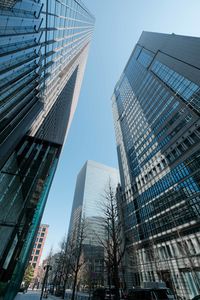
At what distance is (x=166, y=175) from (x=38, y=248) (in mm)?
A: 78561

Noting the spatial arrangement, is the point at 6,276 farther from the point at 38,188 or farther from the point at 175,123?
the point at 175,123

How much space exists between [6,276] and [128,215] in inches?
1750

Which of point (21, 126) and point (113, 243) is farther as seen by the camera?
point (113, 243)

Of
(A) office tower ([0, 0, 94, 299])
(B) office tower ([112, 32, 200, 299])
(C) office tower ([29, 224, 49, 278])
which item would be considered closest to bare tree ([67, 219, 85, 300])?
(A) office tower ([0, 0, 94, 299])

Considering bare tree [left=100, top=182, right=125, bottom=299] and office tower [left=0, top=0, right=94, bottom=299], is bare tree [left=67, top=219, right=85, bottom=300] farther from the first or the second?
office tower [left=0, top=0, right=94, bottom=299]

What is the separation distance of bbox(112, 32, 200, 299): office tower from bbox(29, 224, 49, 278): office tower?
55.3 meters

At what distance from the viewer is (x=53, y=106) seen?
3005 cm

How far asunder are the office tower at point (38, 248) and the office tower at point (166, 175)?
55.3 metres

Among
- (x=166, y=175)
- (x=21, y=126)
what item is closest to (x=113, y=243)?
(x=21, y=126)

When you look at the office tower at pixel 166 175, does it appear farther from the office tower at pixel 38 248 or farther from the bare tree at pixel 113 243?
the office tower at pixel 38 248

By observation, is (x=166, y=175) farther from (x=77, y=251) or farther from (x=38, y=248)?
(x=38, y=248)

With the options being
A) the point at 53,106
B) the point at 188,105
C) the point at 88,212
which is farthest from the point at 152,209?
the point at 88,212

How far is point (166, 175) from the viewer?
39594 millimetres

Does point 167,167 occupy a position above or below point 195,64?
below
